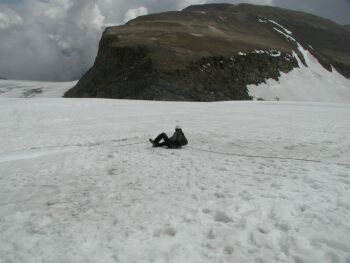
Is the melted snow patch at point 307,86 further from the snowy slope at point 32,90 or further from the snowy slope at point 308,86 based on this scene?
the snowy slope at point 32,90

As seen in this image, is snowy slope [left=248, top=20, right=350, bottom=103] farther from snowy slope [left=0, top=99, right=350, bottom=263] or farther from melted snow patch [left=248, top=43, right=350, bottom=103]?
snowy slope [left=0, top=99, right=350, bottom=263]

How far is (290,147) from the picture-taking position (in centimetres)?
1602

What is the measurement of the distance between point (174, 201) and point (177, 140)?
6907 mm

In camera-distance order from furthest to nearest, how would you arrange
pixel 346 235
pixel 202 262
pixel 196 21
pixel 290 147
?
pixel 196 21
pixel 290 147
pixel 346 235
pixel 202 262

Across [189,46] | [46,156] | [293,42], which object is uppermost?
[293,42]

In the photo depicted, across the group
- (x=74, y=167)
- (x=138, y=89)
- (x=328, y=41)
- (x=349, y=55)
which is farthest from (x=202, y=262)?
(x=328, y=41)

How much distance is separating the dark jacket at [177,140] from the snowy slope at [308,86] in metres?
55.5

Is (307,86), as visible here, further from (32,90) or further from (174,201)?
(32,90)

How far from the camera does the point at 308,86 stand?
271ft

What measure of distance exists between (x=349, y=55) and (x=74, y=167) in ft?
528

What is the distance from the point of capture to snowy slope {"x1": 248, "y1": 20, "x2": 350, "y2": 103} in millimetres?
72312

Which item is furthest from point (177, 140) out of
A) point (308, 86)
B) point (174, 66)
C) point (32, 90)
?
point (32, 90)

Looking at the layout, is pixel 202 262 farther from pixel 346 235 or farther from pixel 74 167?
pixel 74 167

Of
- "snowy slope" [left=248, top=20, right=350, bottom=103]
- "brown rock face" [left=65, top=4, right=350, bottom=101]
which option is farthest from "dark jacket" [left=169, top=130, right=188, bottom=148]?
"snowy slope" [left=248, top=20, right=350, bottom=103]
